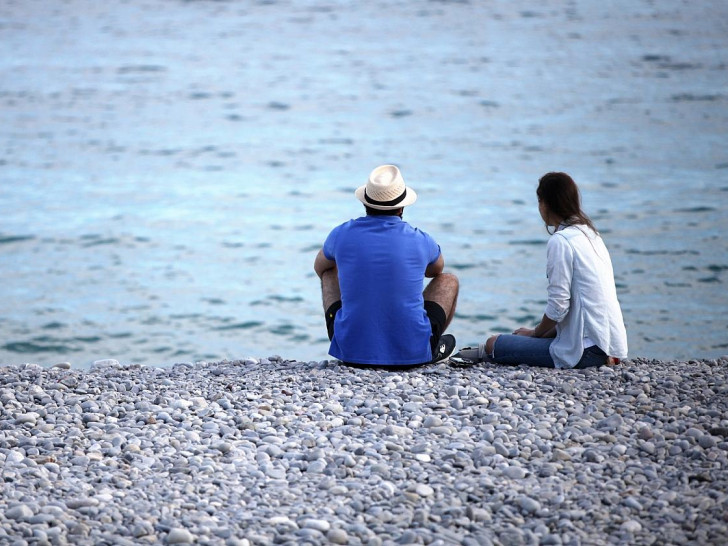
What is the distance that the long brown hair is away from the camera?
6598 millimetres

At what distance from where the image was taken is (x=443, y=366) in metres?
6.98

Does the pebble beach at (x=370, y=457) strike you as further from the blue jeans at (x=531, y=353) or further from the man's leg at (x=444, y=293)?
the man's leg at (x=444, y=293)

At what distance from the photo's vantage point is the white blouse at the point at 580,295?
257 inches

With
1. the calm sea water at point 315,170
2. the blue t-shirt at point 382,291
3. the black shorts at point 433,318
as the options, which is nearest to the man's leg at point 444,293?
the black shorts at point 433,318

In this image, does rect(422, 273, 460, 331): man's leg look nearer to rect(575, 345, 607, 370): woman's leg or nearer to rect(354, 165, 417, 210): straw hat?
rect(354, 165, 417, 210): straw hat

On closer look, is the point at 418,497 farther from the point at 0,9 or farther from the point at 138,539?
the point at 0,9

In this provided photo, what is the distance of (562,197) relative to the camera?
6.62 meters

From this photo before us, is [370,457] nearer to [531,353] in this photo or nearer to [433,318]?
[433,318]

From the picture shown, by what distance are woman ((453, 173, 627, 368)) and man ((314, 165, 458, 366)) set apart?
2.59 ft

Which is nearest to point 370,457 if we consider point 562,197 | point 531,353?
point 531,353

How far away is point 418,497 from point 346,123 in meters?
23.3

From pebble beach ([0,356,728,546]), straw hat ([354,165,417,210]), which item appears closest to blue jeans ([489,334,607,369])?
pebble beach ([0,356,728,546])

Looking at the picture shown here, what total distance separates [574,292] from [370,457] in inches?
81.2

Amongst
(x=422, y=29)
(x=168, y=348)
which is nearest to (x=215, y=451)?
(x=168, y=348)
